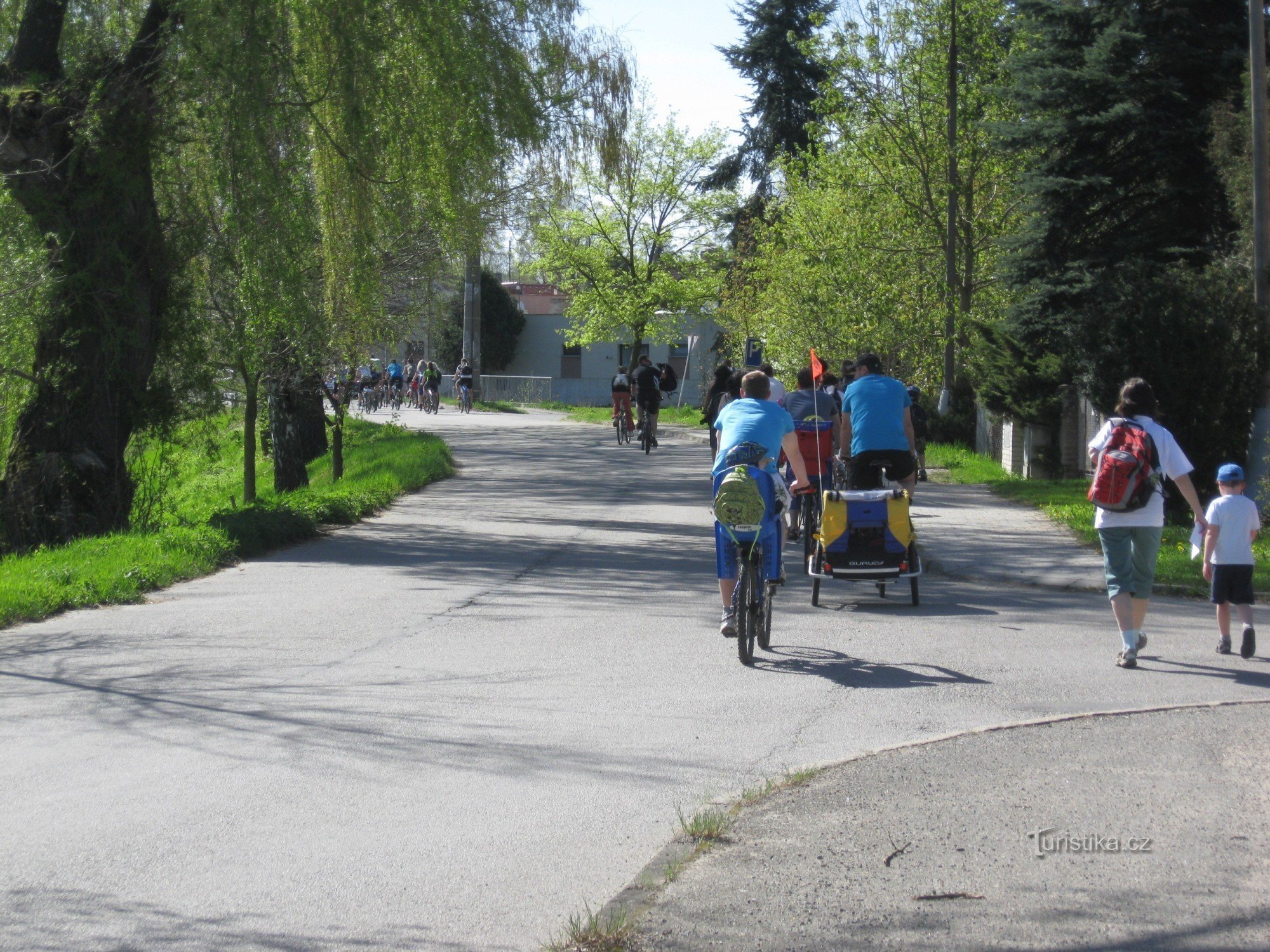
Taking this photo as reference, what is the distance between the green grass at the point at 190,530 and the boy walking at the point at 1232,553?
8018 mm

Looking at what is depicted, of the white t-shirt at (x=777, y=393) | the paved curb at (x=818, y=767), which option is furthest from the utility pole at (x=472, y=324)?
the paved curb at (x=818, y=767)

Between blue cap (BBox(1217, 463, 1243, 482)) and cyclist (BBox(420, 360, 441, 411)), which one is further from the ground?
cyclist (BBox(420, 360, 441, 411))

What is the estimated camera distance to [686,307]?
56094 mm

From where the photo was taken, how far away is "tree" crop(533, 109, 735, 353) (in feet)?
176

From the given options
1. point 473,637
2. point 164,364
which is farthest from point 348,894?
point 164,364

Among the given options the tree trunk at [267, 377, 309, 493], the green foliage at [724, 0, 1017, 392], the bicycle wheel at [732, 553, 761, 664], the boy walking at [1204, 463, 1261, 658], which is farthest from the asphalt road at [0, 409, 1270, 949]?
the green foliage at [724, 0, 1017, 392]

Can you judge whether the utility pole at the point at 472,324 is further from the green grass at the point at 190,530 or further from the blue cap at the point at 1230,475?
the blue cap at the point at 1230,475

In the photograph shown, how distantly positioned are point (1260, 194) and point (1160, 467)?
7.93 metres

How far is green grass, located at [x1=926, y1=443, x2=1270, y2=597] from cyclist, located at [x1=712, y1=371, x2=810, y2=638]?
447 centimetres

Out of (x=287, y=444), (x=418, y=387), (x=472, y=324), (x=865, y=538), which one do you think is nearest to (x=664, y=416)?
(x=472, y=324)

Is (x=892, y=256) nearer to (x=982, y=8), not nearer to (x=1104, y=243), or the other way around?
(x=982, y=8)

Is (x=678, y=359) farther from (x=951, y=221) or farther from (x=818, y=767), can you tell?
(x=818, y=767)

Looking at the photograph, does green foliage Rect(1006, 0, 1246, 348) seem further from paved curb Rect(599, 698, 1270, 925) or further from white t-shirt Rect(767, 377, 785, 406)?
paved curb Rect(599, 698, 1270, 925)

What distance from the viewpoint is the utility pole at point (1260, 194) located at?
572 inches
